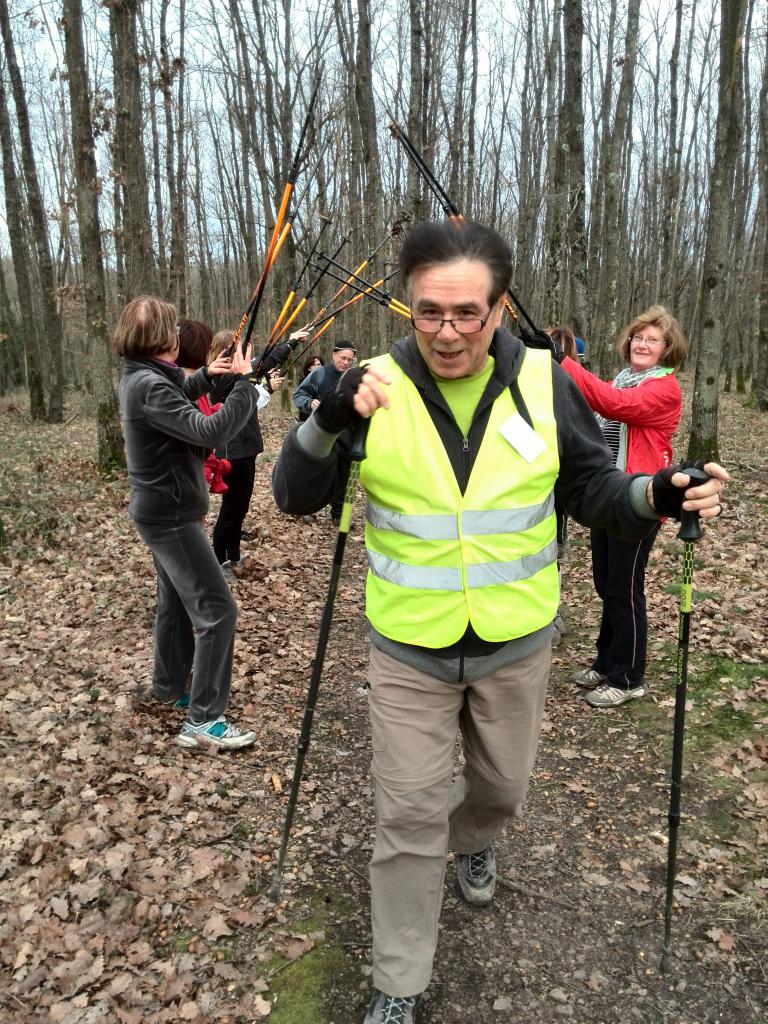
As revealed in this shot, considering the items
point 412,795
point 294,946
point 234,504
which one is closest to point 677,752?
point 412,795

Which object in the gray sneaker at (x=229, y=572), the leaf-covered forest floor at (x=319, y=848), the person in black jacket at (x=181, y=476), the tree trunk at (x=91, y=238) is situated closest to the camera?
the leaf-covered forest floor at (x=319, y=848)

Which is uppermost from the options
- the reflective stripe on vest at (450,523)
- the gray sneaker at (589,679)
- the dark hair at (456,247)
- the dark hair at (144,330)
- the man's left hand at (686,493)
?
the dark hair at (456,247)

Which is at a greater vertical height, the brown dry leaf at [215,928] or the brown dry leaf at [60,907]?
the brown dry leaf at [60,907]

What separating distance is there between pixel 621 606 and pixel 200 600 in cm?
271

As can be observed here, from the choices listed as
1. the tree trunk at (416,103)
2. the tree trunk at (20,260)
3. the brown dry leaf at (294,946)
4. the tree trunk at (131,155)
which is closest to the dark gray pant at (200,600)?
the brown dry leaf at (294,946)

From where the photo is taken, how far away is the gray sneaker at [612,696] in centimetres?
503

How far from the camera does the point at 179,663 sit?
482cm

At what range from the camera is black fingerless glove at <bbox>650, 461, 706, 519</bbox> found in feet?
8.41

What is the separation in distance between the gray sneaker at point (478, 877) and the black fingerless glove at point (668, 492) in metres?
1.69

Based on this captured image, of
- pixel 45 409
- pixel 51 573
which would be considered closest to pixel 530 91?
pixel 45 409

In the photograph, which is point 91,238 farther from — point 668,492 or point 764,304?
point 764,304

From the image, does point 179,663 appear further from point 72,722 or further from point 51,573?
point 51,573

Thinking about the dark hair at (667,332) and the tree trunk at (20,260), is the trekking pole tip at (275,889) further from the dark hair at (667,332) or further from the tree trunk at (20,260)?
the tree trunk at (20,260)

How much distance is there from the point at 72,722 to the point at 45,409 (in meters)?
16.5
